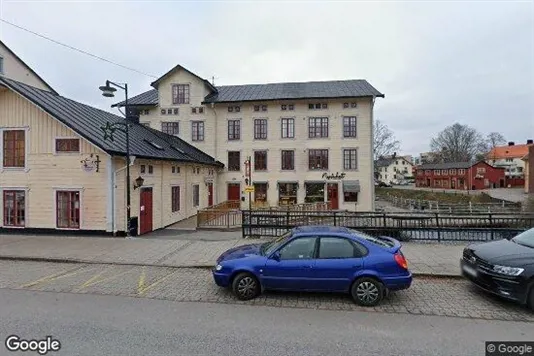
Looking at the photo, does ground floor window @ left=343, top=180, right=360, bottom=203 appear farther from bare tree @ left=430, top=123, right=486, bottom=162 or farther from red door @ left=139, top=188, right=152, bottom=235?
bare tree @ left=430, top=123, right=486, bottom=162

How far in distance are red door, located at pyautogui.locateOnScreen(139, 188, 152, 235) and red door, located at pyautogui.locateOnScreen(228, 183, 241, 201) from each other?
517 inches

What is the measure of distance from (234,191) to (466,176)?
2164 inches

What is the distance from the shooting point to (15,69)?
2705 centimetres

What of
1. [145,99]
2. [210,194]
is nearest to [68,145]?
[210,194]

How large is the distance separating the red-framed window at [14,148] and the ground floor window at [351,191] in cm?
2152

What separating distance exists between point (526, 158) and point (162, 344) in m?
66.6

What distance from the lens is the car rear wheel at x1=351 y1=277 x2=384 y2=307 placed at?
5.84 m

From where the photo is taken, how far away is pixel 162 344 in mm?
4328

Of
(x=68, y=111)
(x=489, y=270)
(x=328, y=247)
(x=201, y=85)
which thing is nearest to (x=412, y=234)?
Answer: (x=489, y=270)

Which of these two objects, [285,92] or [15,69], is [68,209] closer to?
[285,92]

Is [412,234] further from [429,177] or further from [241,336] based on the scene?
[429,177]

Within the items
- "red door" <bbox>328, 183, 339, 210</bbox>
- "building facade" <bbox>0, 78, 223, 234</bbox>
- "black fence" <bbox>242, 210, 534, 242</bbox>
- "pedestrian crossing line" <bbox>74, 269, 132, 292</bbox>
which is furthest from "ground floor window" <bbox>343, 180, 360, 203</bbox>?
"pedestrian crossing line" <bbox>74, 269, 132, 292</bbox>

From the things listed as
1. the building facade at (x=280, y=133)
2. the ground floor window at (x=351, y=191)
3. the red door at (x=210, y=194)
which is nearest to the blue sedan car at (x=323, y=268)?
the red door at (x=210, y=194)

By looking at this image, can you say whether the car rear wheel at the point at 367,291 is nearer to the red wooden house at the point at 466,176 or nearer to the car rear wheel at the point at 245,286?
the car rear wheel at the point at 245,286
